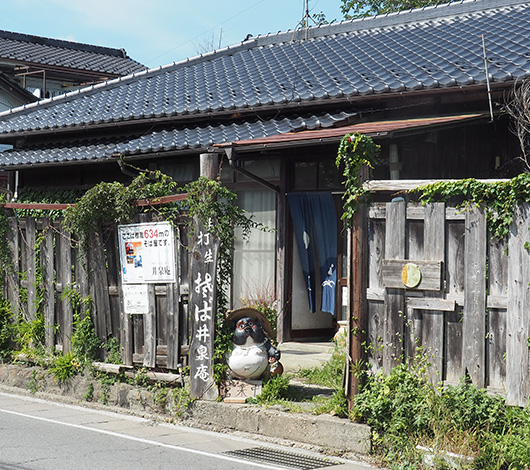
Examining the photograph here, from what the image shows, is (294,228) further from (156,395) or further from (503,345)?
(503,345)

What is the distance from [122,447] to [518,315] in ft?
13.1

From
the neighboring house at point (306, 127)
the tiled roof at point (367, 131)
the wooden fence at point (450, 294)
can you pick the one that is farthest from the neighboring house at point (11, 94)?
the wooden fence at point (450, 294)

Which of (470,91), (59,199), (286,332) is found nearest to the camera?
(470,91)

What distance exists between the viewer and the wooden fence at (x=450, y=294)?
6547 millimetres

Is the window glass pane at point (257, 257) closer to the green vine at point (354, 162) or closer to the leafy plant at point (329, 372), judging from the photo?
the leafy plant at point (329, 372)

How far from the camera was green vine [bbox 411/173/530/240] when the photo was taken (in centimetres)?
655

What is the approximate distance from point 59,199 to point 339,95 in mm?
6519

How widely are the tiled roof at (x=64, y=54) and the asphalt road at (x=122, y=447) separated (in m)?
26.2

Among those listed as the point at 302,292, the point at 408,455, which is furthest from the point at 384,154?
the point at 408,455

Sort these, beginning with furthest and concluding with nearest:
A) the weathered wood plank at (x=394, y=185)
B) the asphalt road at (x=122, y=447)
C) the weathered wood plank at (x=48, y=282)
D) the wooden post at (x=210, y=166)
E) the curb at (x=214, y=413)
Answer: the weathered wood plank at (x=48, y=282), the wooden post at (x=210, y=166), the curb at (x=214, y=413), the weathered wood plank at (x=394, y=185), the asphalt road at (x=122, y=447)

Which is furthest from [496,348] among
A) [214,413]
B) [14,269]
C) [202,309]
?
[14,269]

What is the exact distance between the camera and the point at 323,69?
14344 mm

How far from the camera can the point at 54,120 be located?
52.8 ft

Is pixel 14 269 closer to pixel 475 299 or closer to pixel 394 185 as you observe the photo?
pixel 394 185
